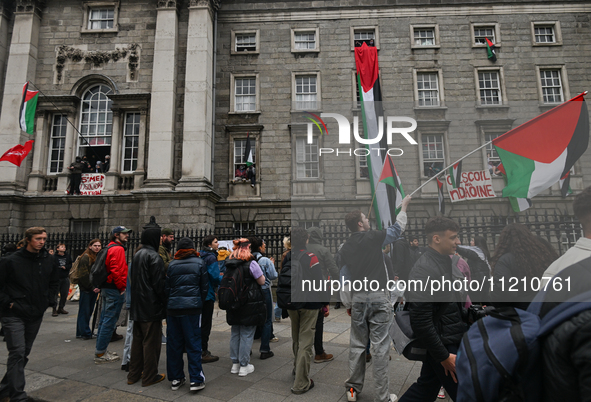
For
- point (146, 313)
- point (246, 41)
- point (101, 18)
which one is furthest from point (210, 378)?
point (101, 18)

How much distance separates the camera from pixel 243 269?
5.17m

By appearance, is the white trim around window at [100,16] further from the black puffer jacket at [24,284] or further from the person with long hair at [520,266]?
the person with long hair at [520,266]

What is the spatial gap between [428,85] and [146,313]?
1857 cm

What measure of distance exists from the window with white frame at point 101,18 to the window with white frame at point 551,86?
76.4 feet

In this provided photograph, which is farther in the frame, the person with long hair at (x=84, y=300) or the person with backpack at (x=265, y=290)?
the person with long hair at (x=84, y=300)

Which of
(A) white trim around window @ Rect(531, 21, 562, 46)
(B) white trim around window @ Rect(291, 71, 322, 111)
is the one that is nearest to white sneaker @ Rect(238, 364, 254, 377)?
(B) white trim around window @ Rect(291, 71, 322, 111)

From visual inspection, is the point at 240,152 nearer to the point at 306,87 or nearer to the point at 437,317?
the point at 306,87

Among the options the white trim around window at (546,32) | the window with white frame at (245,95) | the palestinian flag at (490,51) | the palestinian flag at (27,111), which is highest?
the white trim around window at (546,32)

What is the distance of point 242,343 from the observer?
513cm

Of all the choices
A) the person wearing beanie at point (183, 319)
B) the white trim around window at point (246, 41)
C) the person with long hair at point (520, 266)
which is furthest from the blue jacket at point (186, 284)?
the white trim around window at point (246, 41)

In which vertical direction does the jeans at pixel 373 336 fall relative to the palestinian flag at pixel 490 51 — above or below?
below

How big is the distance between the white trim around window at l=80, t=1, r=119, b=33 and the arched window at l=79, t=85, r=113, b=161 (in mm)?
3241

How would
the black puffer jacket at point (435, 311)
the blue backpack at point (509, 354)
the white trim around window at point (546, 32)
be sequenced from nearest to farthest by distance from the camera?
the blue backpack at point (509, 354)
the black puffer jacket at point (435, 311)
the white trim around window at point (546, 32)

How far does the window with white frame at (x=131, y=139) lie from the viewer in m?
17.8
